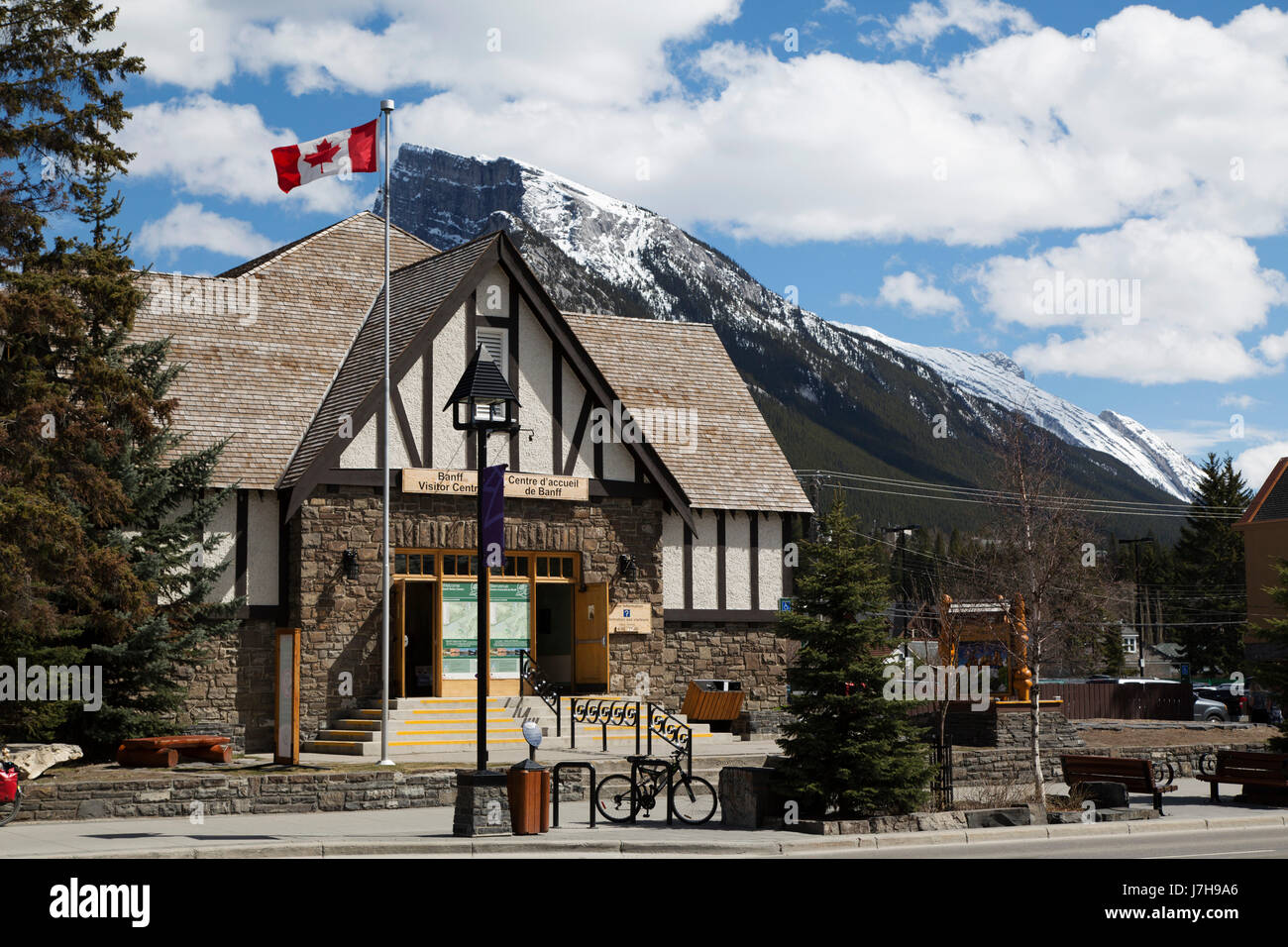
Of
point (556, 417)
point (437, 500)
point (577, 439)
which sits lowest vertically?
point (437, 500)

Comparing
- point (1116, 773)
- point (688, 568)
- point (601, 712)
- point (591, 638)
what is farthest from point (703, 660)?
point (1116, 773)

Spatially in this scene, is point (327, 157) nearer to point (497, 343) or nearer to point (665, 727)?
point (497, 343)

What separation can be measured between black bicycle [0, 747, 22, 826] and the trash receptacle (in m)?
6.45

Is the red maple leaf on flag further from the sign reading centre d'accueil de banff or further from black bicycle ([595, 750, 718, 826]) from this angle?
black bicycle ([595, 750, 718, 826])

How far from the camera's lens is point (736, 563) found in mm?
33281

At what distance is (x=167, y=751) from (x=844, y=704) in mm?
10730

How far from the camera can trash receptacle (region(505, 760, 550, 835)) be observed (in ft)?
55.2

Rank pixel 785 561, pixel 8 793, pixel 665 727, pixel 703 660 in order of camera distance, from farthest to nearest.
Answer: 1. pixel 785 561
2. pixel 703 660
3. pixel 665 727
4. pixel 8 793

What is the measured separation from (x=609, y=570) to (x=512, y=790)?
13958 millimetres

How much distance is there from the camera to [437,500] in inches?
1133

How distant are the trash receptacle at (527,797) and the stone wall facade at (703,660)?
13.5 metres

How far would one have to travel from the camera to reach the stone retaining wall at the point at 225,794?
18.7 m

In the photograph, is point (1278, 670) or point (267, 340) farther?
point (267, 340)

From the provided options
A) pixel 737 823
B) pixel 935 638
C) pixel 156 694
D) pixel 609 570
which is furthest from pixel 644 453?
pixel 935 638
